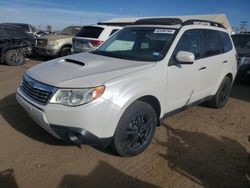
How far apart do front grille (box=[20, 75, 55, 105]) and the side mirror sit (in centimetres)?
186

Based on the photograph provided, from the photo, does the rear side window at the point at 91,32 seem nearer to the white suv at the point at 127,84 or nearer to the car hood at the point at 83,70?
the white suv at the point at 127,84

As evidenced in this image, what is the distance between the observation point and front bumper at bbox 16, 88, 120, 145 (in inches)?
121

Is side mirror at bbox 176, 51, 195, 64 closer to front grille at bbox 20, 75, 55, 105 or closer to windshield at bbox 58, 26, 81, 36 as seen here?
front grille at bbox 20, 75, 55, 105

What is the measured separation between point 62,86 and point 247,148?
2936 mm

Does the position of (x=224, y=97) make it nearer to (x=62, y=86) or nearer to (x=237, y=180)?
(x=237, y=180)

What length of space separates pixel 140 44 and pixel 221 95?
2.38 metres

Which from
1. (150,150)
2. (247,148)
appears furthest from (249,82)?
(150,150)

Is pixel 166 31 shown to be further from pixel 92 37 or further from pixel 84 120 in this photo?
pixel 92 37

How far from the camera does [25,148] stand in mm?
3834

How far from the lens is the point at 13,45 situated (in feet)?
36.6

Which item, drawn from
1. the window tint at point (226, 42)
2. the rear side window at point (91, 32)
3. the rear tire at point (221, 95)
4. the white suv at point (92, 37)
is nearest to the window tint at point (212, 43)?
the window tint at point (226, 42)

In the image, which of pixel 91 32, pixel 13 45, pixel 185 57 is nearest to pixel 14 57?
pixel 13 45

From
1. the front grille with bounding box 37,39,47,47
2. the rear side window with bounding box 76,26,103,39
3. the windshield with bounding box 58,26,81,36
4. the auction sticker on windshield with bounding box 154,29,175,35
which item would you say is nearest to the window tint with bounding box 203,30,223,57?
the auction sticker on windshield with bounding box 154,29,175,35

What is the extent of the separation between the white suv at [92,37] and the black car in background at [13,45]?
2.38m
